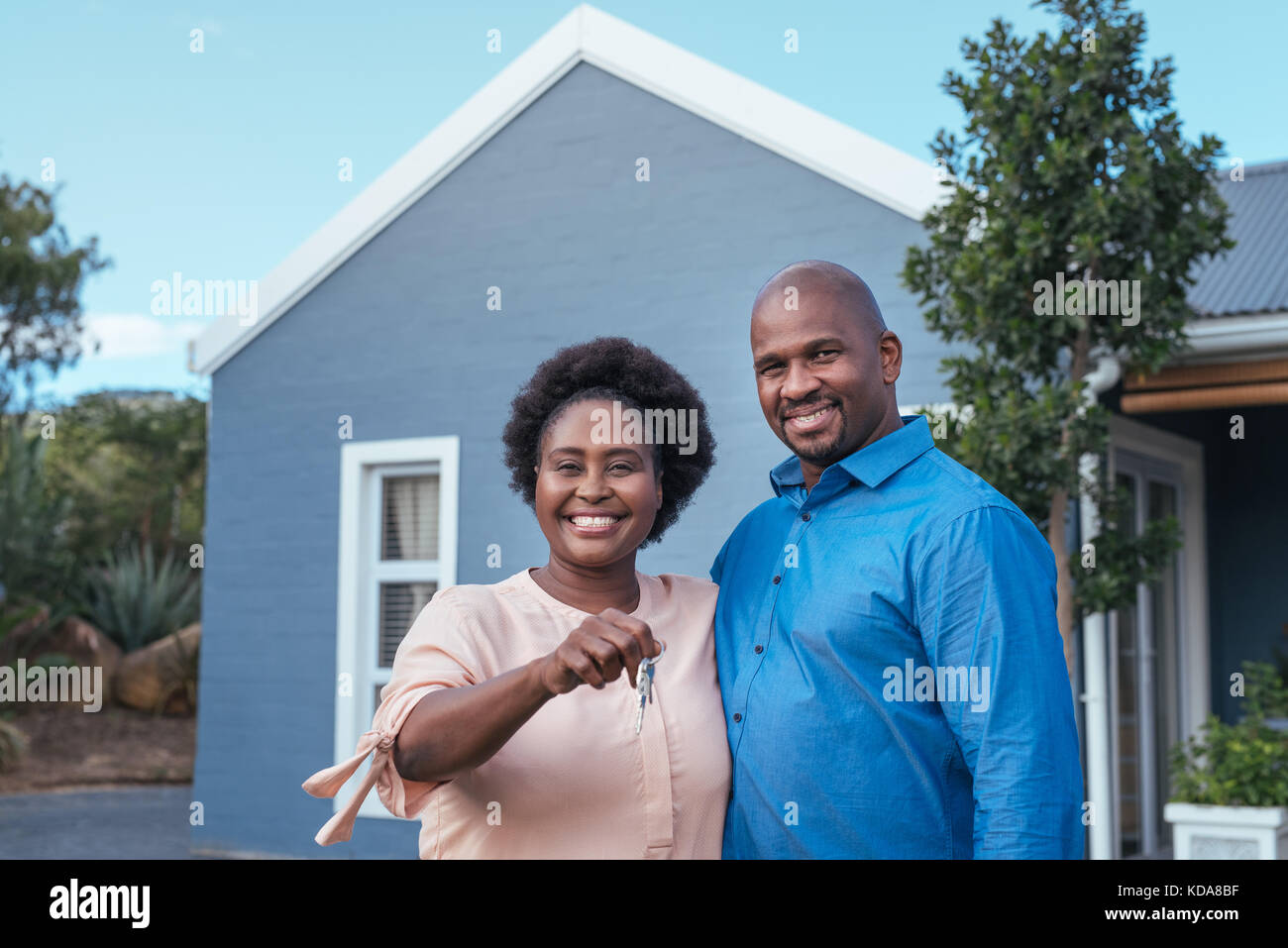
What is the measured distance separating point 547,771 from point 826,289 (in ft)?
3.43

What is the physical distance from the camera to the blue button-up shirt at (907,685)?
2.14 metres

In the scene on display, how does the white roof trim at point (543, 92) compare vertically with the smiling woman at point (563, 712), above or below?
above

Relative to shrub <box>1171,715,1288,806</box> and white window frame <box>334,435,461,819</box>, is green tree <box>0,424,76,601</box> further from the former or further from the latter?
shrub <box>1171,715,1288,806</box>

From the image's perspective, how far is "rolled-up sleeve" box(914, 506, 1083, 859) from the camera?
211 centimetres

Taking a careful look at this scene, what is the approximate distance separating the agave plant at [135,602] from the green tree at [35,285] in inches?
222

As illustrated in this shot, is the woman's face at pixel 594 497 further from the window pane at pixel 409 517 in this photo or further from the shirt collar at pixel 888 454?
the window pane at pixel 409 517

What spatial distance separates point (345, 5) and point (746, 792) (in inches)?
406

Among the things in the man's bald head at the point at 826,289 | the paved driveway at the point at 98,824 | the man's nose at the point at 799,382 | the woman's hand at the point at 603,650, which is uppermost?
the man's bald head at the point at 826,289

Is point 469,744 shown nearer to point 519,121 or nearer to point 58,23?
point 519,121

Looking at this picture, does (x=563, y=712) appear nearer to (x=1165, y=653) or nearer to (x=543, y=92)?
(x=543, y=92)

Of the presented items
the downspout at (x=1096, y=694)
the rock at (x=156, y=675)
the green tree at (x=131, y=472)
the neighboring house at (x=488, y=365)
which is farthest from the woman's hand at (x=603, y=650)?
the green tree at (x=131, y=472)

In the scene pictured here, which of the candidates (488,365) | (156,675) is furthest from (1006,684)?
(156,675)

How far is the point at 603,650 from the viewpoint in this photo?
6.00 feet
